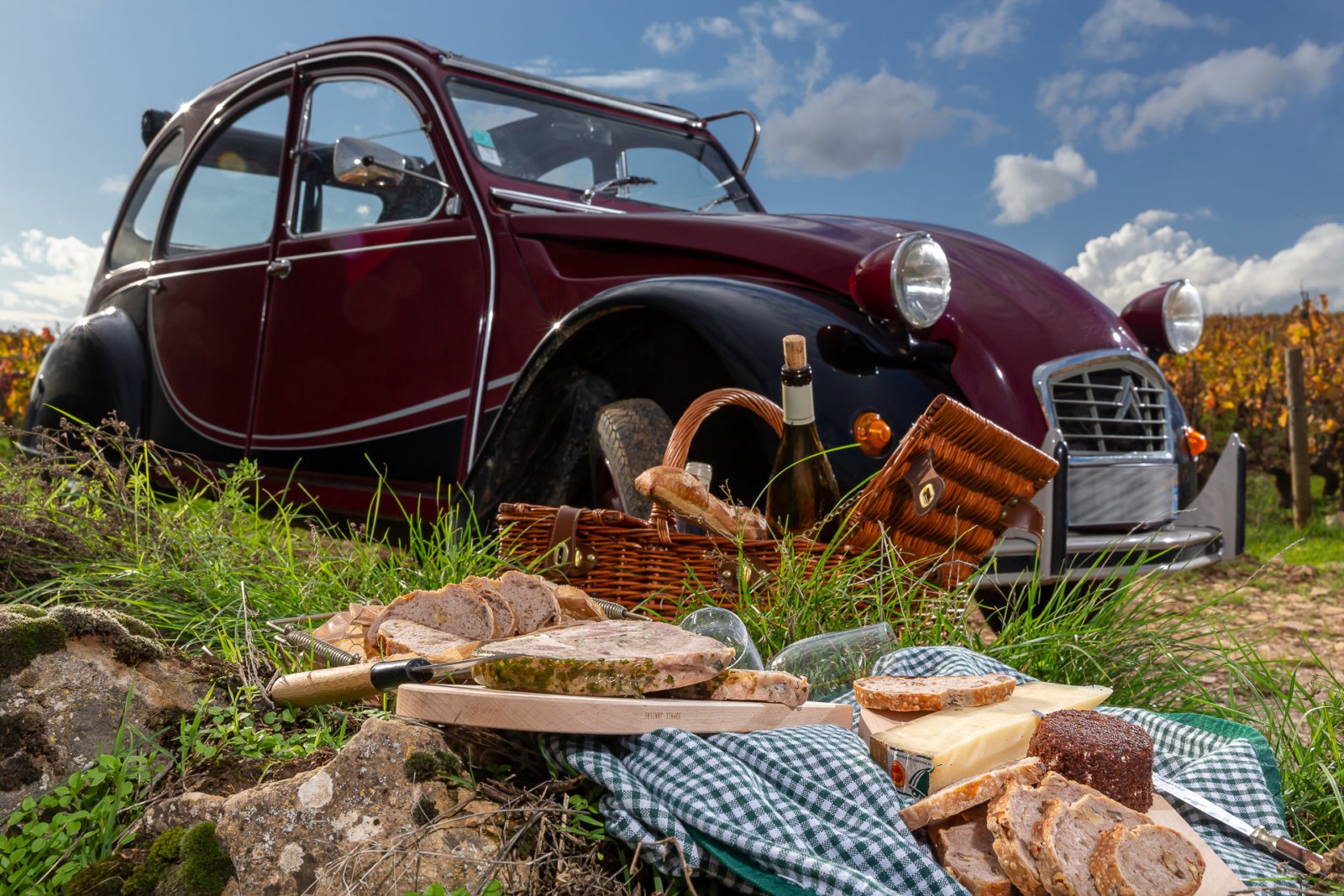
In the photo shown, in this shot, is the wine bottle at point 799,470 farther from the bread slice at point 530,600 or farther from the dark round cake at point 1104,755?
the dark round cake at point 1104,755

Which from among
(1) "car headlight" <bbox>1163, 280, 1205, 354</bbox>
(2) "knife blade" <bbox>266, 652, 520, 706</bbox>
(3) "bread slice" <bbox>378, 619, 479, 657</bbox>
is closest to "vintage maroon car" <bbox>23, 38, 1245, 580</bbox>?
(1) "car headlight" <bbox>1163, 280, 1205, 354</bbox>

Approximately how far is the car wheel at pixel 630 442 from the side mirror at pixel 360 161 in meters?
1.22

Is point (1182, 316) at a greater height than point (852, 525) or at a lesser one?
greater

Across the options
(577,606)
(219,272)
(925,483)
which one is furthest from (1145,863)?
(219,272)

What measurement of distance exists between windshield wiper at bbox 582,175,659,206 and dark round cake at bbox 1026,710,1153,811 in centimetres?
304

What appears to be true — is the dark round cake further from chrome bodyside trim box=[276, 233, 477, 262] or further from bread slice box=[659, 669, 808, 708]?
chrome bodyside trim box=[276, 233, 477, 262]

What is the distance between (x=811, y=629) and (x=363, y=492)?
2388mm

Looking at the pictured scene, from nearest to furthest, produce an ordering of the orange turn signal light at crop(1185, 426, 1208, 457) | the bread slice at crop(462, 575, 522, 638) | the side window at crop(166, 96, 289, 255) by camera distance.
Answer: the bread slice at crop(462, 575, 522, 638) → the orange turn signal light at crop(1185, 426, 1208, 457) → the side window at crop(166, 96, 289, 255)

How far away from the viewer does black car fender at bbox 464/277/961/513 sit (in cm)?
277

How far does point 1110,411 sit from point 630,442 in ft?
5.04

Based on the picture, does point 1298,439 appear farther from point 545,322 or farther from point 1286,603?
point 545,322

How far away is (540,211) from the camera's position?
3910 mm

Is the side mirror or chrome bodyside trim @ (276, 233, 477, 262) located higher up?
the side mirror

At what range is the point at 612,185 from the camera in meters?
4.37
